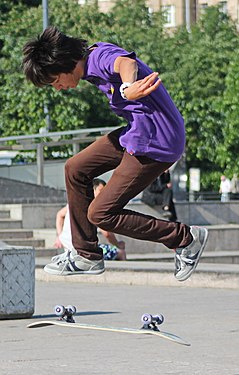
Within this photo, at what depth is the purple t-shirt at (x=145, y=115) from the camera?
775 centimetres

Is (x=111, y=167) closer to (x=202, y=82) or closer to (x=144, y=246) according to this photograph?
(x=144, y=246)

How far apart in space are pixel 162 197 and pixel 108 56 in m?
18.6

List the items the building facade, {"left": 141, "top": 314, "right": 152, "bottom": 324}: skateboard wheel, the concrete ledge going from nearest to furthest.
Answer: {"left": 141, "top": 314, "right": 152, "bottom": 324}: skateboard wheel → the concrete ledge → the building facade

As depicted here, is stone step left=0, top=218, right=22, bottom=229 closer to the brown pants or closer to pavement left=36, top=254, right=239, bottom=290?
pavement left=36, top=254, right=239, bottom=290

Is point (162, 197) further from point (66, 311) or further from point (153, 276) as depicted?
point (66, 311)

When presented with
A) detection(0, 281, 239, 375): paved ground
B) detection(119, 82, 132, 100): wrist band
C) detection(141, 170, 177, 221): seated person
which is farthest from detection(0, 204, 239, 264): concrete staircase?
detection(119, 82, 132, 100): wrist band

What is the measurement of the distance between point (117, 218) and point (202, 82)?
41935 mm

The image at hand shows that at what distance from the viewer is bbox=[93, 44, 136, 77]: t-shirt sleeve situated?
7539 millimetres

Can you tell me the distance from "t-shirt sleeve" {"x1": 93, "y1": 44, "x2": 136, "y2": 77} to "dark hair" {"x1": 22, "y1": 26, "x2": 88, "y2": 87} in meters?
0.20

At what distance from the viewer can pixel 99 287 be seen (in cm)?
1557

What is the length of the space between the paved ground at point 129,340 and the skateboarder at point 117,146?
627 mm

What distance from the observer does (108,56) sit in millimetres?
7613

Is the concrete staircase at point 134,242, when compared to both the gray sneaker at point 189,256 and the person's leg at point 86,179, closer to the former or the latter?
the person's leg at point 86,179

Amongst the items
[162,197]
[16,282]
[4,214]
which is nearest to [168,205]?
[162,197]
